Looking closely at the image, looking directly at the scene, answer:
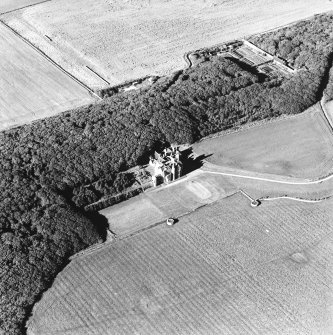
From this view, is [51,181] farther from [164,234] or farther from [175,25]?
[175,25]

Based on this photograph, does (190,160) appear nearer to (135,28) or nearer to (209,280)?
(209,280)

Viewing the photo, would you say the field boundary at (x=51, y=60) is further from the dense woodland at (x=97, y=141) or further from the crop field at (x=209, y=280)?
the crop field at (x=209, y=280)

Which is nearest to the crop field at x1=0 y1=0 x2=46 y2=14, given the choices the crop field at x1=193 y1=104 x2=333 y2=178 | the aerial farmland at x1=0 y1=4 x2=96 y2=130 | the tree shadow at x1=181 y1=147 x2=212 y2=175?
the aerial farmland at x1=0 y1=4 x2=96 y2=130

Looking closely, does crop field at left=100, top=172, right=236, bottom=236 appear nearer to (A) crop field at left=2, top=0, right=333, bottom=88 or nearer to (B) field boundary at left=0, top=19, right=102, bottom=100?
(B) field boundary at left=0, top=19, right=102, bottom=100

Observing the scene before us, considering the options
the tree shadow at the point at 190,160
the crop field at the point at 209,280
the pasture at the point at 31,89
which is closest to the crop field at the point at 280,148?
the tree shadow at the point at 190,160

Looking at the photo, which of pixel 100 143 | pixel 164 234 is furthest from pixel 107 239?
pixel 100 143
